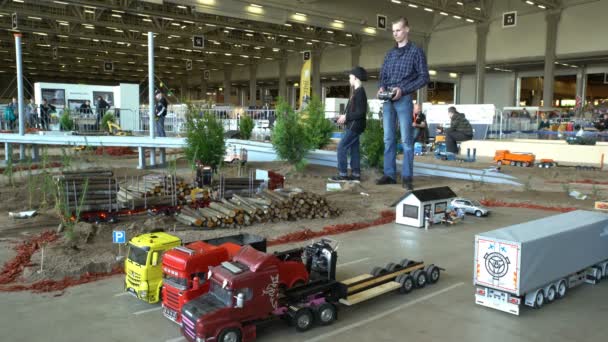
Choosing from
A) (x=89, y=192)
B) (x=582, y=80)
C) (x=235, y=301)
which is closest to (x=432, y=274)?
(x=235, y=301)

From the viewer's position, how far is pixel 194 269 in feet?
17.4

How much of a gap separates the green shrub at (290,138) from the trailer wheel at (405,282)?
9.84 m

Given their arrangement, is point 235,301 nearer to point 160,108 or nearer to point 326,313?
point 326,313

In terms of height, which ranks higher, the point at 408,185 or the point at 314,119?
the point at 314,119

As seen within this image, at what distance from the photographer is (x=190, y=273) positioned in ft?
17.3

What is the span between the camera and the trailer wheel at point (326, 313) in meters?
5.27

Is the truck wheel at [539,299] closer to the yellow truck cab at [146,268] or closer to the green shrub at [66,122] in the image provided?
the yellow truck cab at [146,268]

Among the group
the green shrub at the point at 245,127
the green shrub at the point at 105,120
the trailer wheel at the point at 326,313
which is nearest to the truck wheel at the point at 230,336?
the trailer wheel at the point at 326,313

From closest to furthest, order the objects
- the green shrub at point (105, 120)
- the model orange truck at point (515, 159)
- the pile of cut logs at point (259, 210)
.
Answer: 1. the pile of cut logs at point (259, 210)
2. the model orange truck at point (515, 159)
3. the green shrub at point (105, 120)

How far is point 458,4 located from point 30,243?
127 ft

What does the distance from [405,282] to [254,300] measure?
7.49ft

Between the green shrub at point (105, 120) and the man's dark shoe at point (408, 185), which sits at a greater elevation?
the green shrub at point (105, 120)

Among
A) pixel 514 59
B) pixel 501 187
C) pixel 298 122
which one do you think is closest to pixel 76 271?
pixel 298 122

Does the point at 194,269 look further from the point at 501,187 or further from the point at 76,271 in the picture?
the point at 501,187
